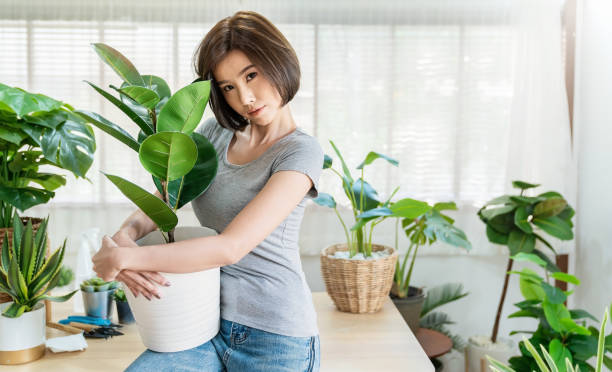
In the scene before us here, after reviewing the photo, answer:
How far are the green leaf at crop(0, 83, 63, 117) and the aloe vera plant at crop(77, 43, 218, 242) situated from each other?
1.25 ft

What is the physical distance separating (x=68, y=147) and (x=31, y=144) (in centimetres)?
11

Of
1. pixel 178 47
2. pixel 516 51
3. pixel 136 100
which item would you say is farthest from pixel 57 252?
pixel 516 51

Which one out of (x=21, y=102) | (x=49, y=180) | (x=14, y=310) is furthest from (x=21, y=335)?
(x=21, y=102)

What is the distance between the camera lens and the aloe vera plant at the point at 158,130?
3.18 ft

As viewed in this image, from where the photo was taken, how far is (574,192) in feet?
8.07

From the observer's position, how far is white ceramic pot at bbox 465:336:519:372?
2363 mm

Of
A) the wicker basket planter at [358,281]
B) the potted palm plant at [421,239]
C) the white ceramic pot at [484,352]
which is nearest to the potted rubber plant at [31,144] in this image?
the wicker basket planter at [358,281]

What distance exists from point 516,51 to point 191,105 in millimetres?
1936

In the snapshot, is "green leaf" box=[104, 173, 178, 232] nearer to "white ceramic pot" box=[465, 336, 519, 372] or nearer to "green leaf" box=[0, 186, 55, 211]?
"green leaf" box=[0, 186, 55, 211]

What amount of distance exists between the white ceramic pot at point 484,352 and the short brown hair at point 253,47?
5.54 ft

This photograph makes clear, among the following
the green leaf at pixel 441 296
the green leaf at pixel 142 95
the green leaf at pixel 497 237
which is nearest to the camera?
the green leaf at pixel 142 95

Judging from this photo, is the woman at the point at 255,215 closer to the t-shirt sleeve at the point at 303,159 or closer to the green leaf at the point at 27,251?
the t-shirt sleeve at the point at 303,159

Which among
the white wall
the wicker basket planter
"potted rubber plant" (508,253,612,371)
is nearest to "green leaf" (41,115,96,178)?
the wicker basket planter

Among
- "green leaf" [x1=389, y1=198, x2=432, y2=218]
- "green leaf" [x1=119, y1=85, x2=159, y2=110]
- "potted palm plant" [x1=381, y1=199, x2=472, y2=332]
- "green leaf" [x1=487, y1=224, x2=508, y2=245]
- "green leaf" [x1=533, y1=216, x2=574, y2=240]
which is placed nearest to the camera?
"green leaf" [x1=119, y1=85, x2=159, y2=110]
